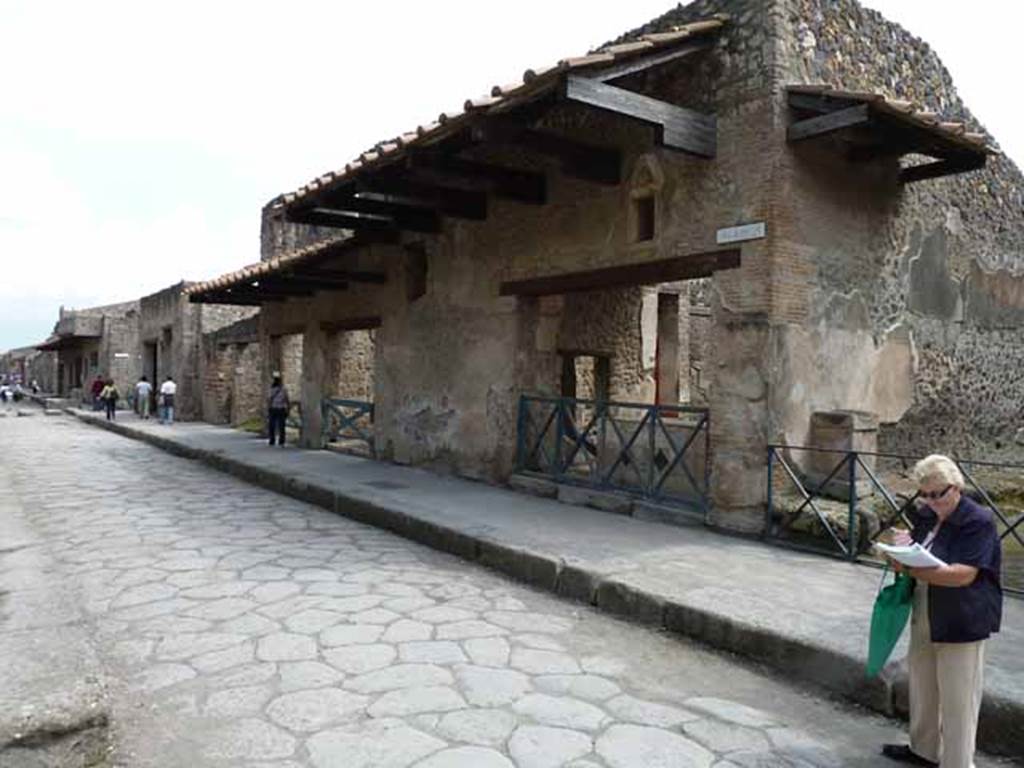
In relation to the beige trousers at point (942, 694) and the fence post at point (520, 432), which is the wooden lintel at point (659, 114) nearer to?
the fence post at point (520, 432)

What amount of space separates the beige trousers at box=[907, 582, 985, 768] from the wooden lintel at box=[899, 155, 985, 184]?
209 inches

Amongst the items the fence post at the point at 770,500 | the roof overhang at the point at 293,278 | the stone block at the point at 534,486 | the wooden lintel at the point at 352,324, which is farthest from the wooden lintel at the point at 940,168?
the wooden lintel at the point at 352,324

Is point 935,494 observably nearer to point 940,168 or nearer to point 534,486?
point 940,168

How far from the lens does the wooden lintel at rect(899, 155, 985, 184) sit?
6754 millimetres

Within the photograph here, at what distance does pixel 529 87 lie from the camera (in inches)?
222

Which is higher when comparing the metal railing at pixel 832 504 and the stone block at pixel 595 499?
the metal railing at pixel 832 504

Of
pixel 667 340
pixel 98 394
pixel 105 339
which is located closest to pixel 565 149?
pixel 667 340

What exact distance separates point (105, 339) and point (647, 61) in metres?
28.0

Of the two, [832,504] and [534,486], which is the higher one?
[832,504]

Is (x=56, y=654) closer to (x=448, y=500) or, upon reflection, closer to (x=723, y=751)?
(x=723, y=751)

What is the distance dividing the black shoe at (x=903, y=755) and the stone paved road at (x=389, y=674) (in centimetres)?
7

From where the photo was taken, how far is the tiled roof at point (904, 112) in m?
5.59

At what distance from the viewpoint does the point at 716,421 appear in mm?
6500

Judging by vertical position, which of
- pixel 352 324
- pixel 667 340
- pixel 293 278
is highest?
pixel 293 278
